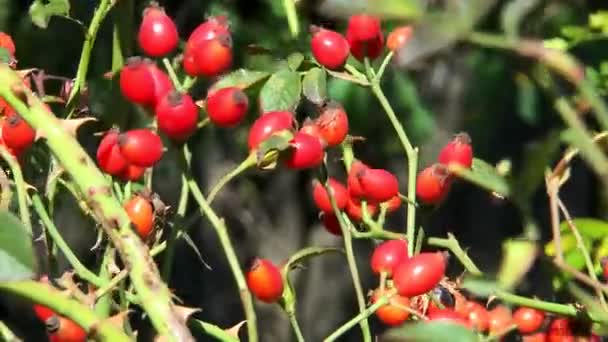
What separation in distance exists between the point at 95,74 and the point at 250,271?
154cm

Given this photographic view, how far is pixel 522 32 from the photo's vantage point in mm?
492

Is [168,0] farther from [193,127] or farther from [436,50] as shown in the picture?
[436,50]

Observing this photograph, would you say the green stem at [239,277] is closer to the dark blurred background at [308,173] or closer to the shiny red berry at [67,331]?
the shiny red berry at [67,331]

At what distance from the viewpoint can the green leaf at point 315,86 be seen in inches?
32.9

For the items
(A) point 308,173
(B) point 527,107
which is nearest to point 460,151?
(B) point 527,107

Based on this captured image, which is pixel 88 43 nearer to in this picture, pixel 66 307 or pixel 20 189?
pixel 20 189

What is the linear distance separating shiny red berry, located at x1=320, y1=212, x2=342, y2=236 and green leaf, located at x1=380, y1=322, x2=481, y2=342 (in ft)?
1.18

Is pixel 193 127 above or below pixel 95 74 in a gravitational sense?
above

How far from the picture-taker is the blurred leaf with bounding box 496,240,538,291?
1.61 feet

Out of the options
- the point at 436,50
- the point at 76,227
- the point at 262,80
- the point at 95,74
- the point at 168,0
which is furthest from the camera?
the point at 76,227

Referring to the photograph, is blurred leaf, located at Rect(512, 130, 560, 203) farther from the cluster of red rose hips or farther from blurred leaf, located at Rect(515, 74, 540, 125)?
blurred leaf, located at Rect(515, 74, 540, 125)

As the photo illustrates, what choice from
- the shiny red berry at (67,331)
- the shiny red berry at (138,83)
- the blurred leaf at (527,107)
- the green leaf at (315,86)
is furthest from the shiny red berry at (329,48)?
the blurred leaf at (527,107)

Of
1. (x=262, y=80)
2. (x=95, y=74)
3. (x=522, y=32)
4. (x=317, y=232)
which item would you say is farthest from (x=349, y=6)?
(x=317, y=232)

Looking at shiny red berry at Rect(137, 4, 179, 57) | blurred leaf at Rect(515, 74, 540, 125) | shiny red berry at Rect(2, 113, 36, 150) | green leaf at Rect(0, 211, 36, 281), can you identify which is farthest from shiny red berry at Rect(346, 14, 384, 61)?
blurred leaf at Rect(515, 74, 540, 125)
